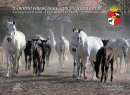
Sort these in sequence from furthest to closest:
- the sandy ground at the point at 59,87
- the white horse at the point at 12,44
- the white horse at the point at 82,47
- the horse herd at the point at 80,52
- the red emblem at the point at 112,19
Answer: the red emblem at the point at 112,19 < the white horse at the point at 12,44 < the white horse at the point at 82,47 < the horse herd at the point at 80,52 < the sandy ground at the point at 59,87

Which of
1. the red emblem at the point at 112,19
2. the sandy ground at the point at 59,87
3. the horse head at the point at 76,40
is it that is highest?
the red emblem at the point at 112,19

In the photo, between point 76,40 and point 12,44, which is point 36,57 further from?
point 76,40

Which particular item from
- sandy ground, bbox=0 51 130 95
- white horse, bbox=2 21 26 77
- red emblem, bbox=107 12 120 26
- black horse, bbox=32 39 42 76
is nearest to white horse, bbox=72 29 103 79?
sandy ground, bbox=0 51 130 95

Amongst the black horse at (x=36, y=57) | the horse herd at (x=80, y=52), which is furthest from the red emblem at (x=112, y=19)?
the black horse at (x=36, y=57)

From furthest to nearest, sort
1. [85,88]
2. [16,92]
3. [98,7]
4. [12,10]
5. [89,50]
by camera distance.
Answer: [98,7]
[12,10]
[89,50]
[85,88]
[16,92]

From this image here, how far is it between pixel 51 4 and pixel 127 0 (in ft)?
27.5

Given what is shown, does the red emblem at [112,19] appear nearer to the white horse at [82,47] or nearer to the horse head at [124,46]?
the horse head at [124,46]

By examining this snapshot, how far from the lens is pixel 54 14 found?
147 feet

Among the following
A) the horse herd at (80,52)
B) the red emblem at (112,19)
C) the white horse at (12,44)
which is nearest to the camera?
the horse herd at (80,52)

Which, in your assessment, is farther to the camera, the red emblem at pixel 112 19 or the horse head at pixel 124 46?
the red emblem at pixel 112 19

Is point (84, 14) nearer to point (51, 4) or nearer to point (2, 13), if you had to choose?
point (51, 4)

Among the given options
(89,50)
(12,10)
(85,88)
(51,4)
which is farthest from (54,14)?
(85,88)

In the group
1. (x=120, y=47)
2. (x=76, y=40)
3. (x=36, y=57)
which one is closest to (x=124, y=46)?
(x=120, y=47)

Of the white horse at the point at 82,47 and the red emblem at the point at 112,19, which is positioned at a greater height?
the red emblem at the point at 112,19
